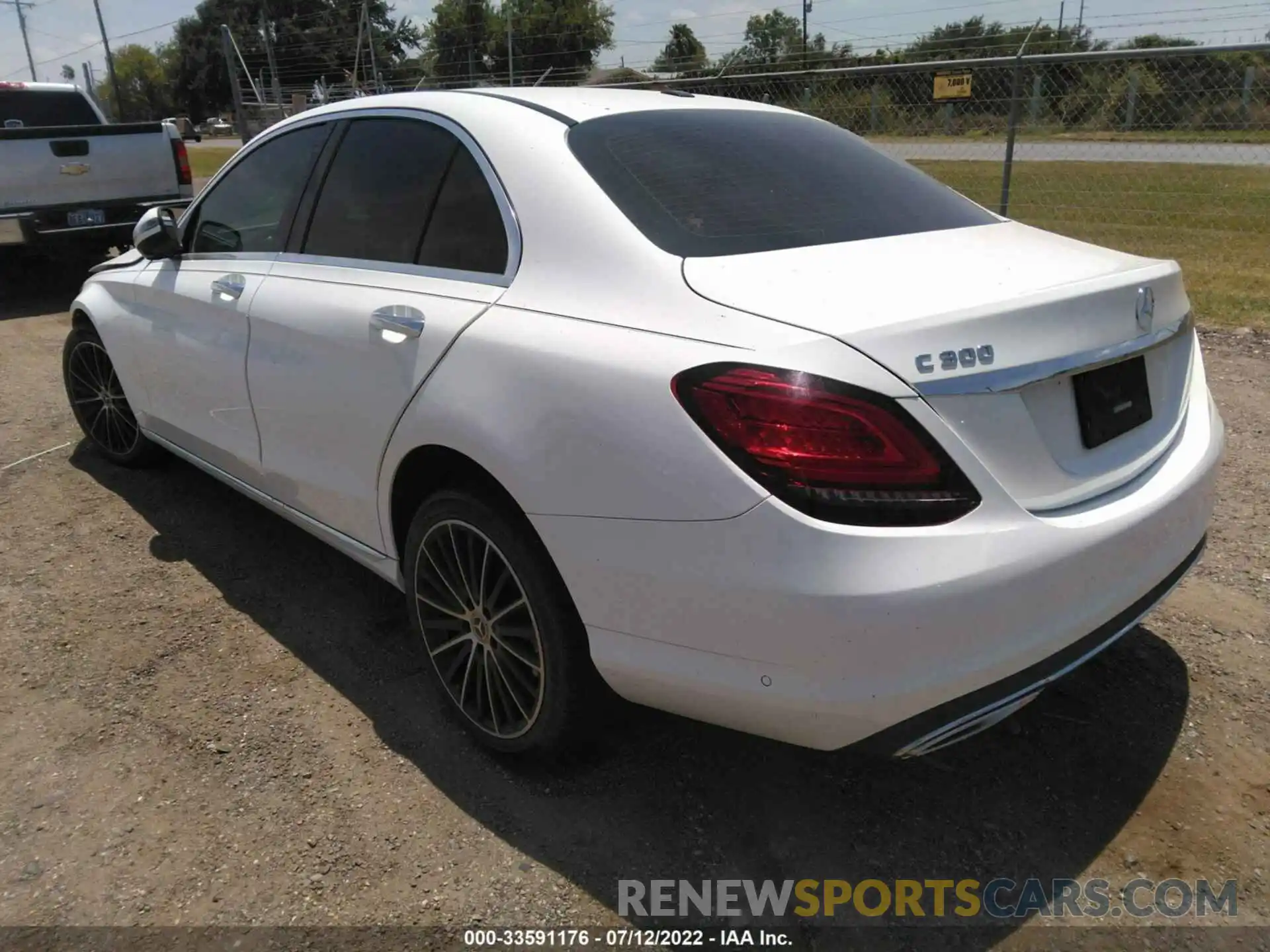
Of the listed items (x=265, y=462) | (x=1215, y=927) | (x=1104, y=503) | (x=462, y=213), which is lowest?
(x=1215, y=927)

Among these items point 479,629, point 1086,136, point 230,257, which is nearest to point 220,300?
point 230,257

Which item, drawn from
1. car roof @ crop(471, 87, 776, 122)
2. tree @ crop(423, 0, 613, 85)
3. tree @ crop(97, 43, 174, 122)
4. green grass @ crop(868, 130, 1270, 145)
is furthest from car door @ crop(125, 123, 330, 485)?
tree @ crop(97, 43, 174, 122)

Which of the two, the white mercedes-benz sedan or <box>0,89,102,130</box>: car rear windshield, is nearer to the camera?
the white mercedes-benz sedan

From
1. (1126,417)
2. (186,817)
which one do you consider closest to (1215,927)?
(1126,417)

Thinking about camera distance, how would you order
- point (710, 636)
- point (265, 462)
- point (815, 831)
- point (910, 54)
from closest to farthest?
1. point (710, 636)
2. point (815, 831)
3. point (265, 462)
4. point (910, 54)

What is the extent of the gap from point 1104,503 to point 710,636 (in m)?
0.92

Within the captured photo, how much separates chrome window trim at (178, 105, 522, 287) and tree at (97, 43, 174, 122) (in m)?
83.0

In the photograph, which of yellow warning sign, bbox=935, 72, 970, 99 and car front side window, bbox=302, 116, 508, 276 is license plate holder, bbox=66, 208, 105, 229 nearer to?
car front side window, bbox=302, 116, 508, 276

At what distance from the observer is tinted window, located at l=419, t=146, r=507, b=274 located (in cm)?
256

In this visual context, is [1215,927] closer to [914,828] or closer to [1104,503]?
[914,828]

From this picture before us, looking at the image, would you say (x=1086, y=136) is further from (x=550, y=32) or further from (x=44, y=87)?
(x=550, y=32)

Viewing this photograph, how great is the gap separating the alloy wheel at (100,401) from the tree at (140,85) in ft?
267

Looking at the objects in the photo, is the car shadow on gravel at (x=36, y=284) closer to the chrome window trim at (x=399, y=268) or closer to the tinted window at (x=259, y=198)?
the tinted window at (x=259, y=198)

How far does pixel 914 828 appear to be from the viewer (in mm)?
2420
